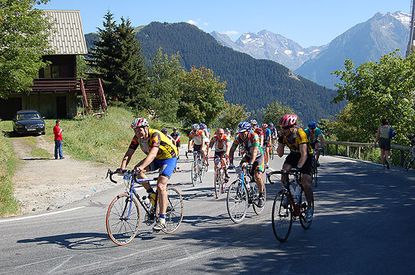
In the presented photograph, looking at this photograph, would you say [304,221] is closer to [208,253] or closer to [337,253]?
[337,253]

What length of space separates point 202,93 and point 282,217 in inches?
3056

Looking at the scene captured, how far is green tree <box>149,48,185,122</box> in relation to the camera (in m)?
64.9

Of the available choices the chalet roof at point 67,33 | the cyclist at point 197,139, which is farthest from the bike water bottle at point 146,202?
the chalet roof at point 67,33

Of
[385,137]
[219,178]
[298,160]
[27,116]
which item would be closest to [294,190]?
[298,160]

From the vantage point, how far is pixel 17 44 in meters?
29.8

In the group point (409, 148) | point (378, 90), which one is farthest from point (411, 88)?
point (409, 148)

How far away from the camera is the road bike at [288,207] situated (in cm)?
790

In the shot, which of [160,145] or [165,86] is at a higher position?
[165,86]

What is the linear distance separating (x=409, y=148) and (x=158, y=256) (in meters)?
16.1

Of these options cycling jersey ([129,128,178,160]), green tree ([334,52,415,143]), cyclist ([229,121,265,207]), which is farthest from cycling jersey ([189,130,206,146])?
green tree ([334,52,415,143])

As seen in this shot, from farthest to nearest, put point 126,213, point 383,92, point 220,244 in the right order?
point 383,92 → point 126,213 → point 220,244

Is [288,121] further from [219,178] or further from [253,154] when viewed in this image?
[219,178]

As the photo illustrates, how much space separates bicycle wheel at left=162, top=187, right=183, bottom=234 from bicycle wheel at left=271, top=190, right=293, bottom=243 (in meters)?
1.91

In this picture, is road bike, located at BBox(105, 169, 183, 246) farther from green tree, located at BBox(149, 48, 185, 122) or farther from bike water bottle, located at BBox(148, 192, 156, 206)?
green tree, located at BBox(149, 48, 185, 122)
